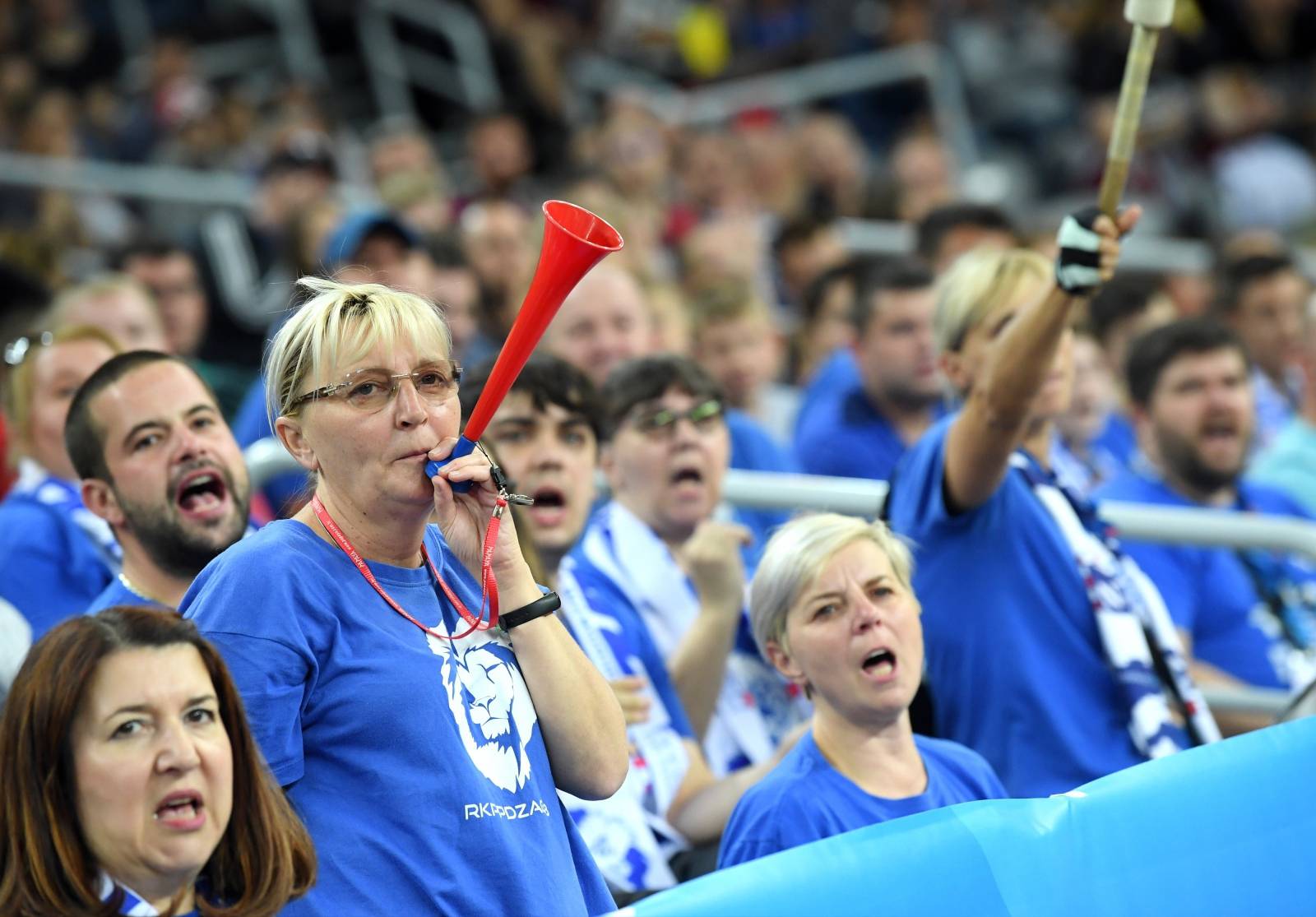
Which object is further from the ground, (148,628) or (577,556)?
(577,556)

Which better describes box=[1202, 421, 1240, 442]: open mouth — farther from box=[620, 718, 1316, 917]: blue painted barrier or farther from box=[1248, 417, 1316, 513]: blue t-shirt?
box=[620, 718, 1316, 917]: blue painted barrier

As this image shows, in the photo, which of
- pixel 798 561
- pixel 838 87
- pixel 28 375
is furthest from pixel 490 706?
pixel 838 87

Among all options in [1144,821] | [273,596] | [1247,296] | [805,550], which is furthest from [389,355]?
[1247,296]

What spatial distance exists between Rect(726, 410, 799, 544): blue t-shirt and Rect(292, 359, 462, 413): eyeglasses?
2.65 m

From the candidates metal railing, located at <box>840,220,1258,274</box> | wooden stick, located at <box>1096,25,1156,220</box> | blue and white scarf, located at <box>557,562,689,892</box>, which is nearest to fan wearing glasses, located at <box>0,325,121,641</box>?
blue and white scarf, located at <box>557,562,689,892</box>

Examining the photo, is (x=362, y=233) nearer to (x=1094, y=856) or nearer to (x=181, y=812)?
(x=1094, y=856)

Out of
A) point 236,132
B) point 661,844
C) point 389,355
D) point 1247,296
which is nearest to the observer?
point 389,355

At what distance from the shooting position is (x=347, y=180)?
10297 millimetres

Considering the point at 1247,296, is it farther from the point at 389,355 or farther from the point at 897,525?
the point at 389,355

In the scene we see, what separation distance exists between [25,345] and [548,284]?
7.14 ft

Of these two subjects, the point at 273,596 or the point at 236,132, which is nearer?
the point at 273,596

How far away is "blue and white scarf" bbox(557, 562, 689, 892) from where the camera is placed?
351 centimetres

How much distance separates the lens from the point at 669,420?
414 centimetres

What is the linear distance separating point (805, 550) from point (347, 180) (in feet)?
24.9
